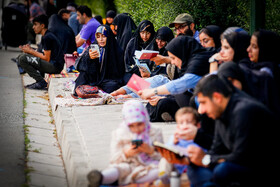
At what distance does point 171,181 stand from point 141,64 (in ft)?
13.7

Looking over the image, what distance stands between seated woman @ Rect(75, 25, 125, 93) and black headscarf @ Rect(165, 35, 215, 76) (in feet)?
9.37

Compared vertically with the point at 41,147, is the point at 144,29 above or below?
above

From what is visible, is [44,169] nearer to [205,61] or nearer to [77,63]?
[205,61]

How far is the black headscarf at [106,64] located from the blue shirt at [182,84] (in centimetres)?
309

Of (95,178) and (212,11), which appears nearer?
(95,178)

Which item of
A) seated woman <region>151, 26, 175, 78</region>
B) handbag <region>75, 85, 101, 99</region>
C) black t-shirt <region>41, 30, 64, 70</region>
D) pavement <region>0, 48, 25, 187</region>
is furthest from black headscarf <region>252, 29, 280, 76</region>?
black t-shirt <region>41, 30, 64, 70</region>

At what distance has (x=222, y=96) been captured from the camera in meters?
3.54

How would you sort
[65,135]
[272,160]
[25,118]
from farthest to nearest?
[25,118]
[65,135]
[272,160]

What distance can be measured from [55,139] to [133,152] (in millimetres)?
2661

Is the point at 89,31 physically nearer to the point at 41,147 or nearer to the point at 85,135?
the point at 41,147

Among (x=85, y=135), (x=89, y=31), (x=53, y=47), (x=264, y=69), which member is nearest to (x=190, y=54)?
(x=264, y=69)

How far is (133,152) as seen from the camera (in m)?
4.05

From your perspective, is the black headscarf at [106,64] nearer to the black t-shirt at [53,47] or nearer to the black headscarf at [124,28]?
the black headscarf at [124,28]

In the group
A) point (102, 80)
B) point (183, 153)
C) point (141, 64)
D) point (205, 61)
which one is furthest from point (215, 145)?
point (102, 80)
